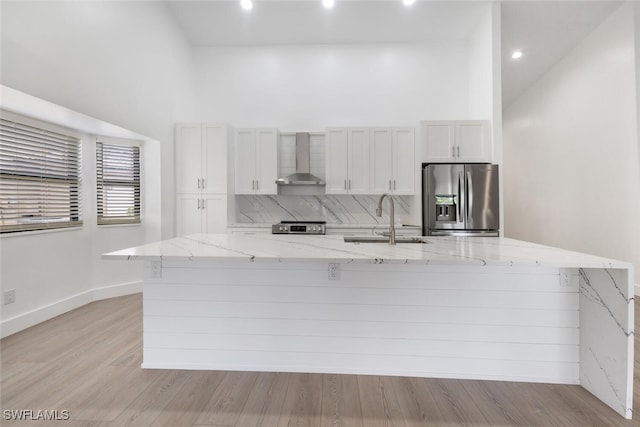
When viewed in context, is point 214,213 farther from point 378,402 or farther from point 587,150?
point 587,150

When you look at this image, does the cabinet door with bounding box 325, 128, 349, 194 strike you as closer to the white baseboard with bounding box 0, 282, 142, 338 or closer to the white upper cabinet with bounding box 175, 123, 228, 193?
the white upper cabinet with bounding box 175, 123, 228, 193

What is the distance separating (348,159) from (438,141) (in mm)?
1185

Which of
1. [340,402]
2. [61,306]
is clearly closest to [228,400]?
[340,402]

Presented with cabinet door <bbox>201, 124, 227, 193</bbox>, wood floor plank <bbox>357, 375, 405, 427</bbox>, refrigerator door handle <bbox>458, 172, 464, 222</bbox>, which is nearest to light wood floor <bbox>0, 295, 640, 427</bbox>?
wood floor plank <bbox>357, 375, 405, 427</bbox>

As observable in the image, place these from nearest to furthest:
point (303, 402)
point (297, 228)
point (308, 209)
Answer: point (303, 402), point (297, 228), point (308, 209)

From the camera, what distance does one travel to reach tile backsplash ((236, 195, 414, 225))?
A: 176 inches

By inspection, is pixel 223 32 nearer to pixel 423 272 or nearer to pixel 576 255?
pixel 423 272

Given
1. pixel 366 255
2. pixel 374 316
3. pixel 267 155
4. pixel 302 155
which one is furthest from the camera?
pixel 302 155

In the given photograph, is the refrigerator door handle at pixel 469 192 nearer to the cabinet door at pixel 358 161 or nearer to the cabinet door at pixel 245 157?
the cabinet door at pixel 358 161

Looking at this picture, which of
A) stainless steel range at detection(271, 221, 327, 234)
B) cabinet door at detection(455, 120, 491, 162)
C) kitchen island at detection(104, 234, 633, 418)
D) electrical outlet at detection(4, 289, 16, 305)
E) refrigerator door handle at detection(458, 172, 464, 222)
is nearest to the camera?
kitchen island at detection(104, 234, 633, 418)

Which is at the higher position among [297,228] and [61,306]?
[297,228]

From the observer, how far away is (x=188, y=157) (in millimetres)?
4066

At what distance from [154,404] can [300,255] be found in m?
1.20

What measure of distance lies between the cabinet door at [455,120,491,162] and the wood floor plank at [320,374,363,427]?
10.0 feet
